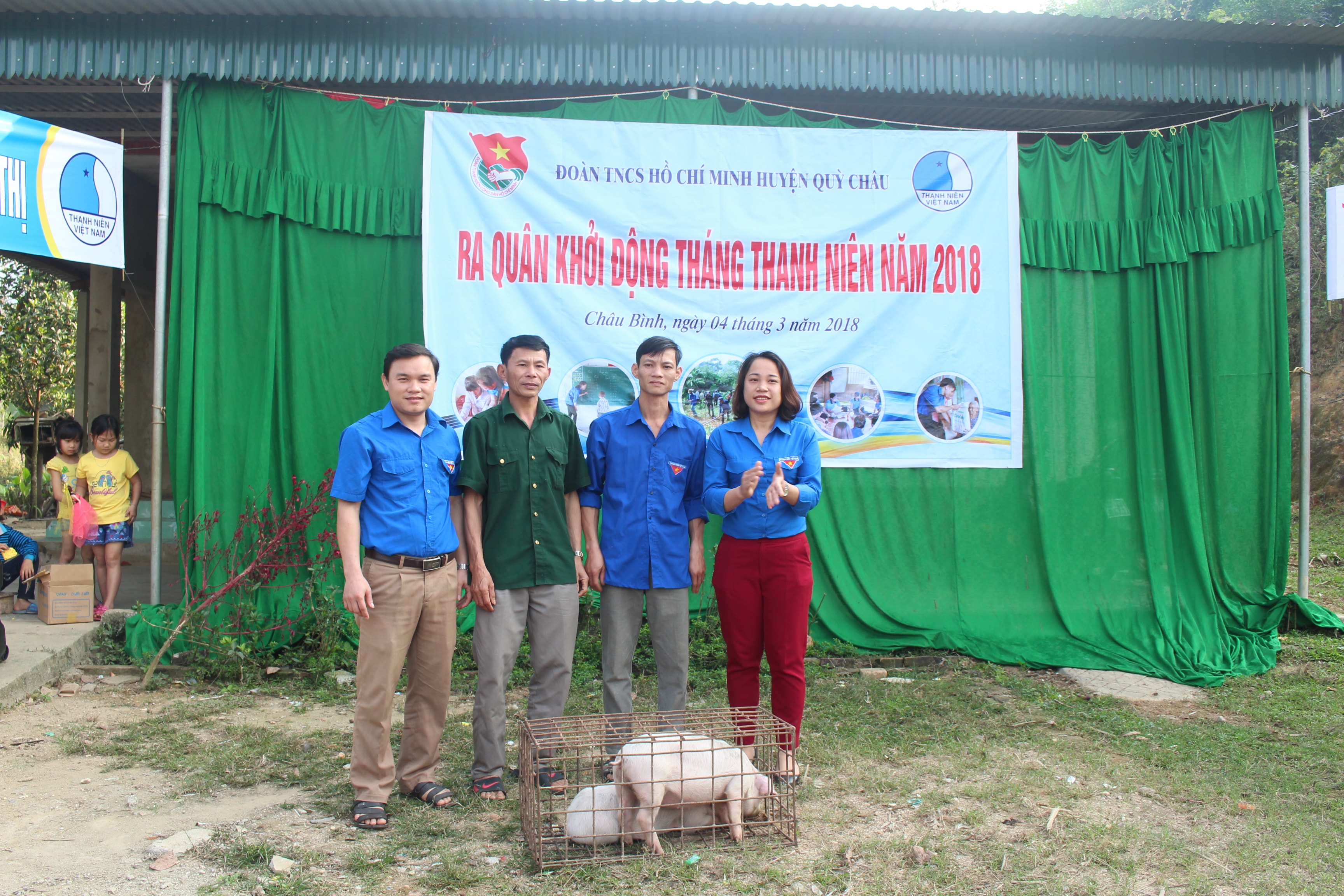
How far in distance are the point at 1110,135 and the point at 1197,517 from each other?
2.77m

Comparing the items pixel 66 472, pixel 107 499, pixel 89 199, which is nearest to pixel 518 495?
pixel 89 199

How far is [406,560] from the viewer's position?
10.7 feet

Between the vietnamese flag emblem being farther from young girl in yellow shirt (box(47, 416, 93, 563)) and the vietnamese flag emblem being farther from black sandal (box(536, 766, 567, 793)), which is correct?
black sandal (box(536, 766, 567, 793))

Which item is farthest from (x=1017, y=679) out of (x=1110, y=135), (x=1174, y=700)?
(x=1110, y=135)

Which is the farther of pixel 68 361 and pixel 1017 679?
pixel 68 361

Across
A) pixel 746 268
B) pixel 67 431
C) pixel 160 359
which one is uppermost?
pixel 746 268

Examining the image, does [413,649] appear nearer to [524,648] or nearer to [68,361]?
[524,648]

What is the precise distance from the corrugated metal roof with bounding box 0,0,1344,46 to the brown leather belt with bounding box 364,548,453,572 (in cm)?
351

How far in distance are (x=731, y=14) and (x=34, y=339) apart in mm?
13577

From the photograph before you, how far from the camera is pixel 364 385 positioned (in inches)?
213

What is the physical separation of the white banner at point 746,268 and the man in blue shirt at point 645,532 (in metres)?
1.70

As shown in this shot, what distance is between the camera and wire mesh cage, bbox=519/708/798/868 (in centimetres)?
289

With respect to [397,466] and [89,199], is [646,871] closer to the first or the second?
[397,466]

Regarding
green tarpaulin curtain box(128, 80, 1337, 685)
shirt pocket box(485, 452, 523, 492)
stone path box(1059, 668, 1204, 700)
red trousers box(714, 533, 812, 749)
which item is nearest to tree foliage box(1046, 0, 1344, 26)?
green tarpaulin curtain box(128, 80, 1337, 685)
